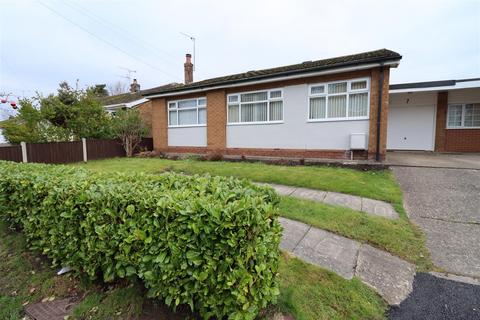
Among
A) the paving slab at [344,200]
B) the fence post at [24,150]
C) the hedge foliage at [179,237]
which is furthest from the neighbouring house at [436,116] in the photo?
the fence post at [24,150]

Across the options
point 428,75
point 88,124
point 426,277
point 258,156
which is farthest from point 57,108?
point 428,75

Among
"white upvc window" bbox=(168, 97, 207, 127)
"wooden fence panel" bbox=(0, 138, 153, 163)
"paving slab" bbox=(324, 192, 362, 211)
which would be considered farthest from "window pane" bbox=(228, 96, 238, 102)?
"paving slab" bbox=(324, 192, 362, 211)

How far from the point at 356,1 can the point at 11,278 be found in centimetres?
1168

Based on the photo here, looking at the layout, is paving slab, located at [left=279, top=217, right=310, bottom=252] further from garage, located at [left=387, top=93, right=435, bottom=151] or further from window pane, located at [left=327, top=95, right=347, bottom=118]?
garage, located at [left=387, top=93, right=435, bottom=151]

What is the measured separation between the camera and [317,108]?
975cm

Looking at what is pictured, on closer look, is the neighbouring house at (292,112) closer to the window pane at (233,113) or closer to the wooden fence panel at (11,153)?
the window pane at (233,113)

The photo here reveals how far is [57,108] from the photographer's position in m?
13.6

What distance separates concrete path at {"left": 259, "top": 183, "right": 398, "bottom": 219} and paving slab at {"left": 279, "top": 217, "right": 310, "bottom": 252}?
1473mm

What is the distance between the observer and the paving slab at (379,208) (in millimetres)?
4463

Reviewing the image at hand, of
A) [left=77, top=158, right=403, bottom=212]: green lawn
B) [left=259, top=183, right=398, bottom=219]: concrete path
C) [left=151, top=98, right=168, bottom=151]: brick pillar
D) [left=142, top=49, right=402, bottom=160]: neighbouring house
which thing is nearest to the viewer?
[left=259, top=183, right=398, bottom=219]: concrete path

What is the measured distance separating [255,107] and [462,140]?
10122 mm

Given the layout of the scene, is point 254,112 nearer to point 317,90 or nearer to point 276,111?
point 276,111

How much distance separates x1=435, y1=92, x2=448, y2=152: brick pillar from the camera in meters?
11.8

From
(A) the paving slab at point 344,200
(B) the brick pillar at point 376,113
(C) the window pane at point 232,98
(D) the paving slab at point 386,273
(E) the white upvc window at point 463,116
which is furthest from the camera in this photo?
(C) the window pane at point 232,98
